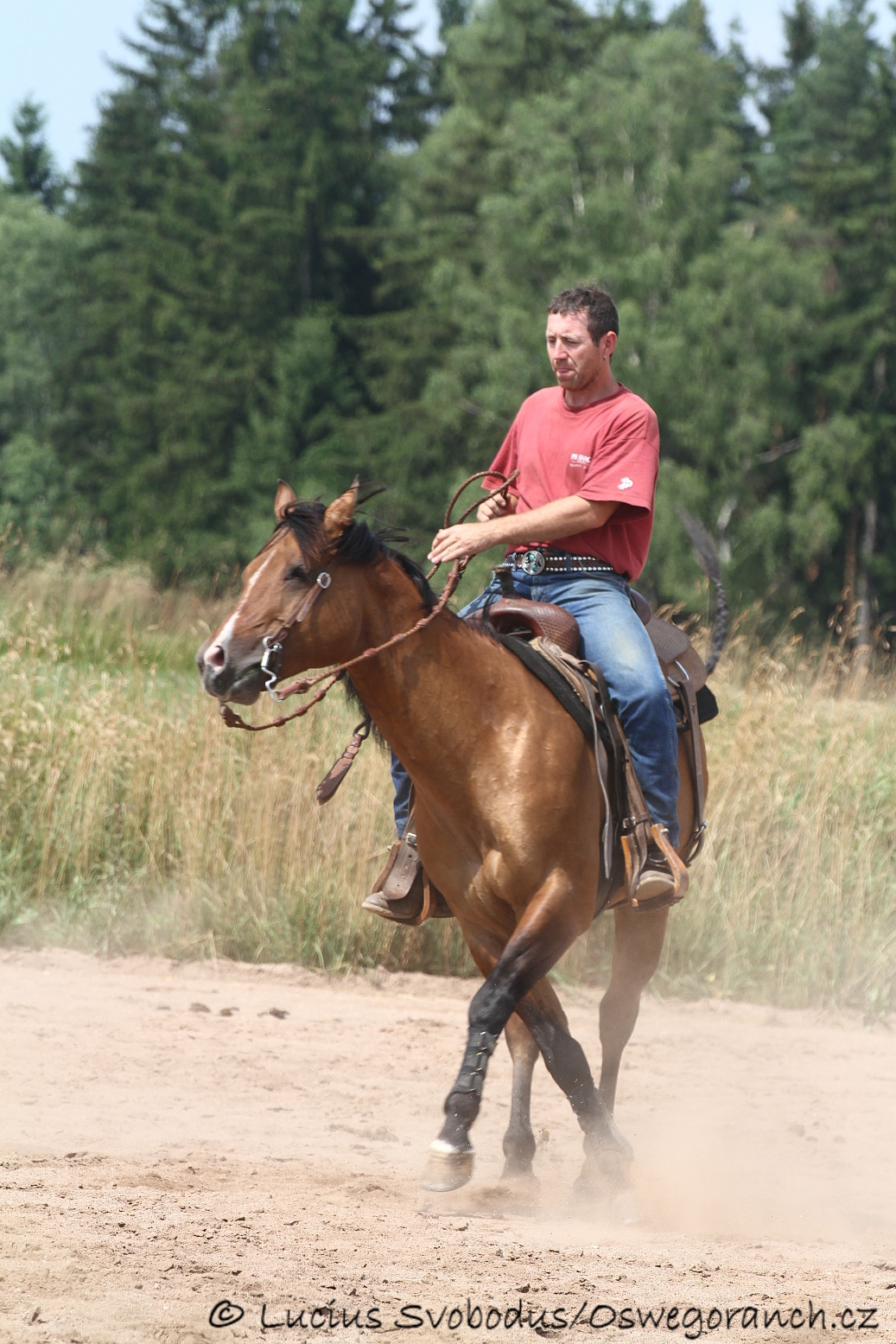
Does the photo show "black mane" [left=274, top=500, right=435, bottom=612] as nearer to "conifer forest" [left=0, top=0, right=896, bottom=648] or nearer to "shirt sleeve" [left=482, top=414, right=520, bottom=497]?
"shirt sleeve" [left=482, top=414, right=520, bottom=497]

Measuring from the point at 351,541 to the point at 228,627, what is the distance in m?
0.47

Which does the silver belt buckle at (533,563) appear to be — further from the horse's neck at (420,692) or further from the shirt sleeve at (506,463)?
the horse's neck at (420,692)

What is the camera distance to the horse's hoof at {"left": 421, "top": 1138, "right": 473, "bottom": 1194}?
435 centimetres

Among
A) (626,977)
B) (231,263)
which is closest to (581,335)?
(626,977)

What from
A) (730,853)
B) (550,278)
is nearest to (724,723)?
(730,853)

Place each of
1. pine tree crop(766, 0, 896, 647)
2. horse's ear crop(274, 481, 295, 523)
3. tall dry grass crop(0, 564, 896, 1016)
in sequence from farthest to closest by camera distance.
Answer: pine tree crop(766, 0, 896, 647), tall dry grass crop(0, 564, 896, 1016), horse's ear crop(274, 481, 295, 523)

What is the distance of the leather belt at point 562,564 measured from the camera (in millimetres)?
5129

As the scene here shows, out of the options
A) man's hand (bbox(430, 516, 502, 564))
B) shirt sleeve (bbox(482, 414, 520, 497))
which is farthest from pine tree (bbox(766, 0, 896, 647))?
man's hand (bbox(430, 516, 502, 564))

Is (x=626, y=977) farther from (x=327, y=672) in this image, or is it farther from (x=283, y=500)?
(x=283, y=500)

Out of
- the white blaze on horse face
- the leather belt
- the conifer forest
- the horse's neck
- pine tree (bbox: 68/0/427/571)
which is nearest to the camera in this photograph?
the white blaze on horse face

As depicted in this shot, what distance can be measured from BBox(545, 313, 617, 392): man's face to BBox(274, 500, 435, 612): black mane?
887 millimetres

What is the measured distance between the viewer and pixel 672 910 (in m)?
8.49

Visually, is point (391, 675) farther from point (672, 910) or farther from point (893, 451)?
point (893, 451)

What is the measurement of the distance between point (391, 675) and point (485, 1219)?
1.64 metres
